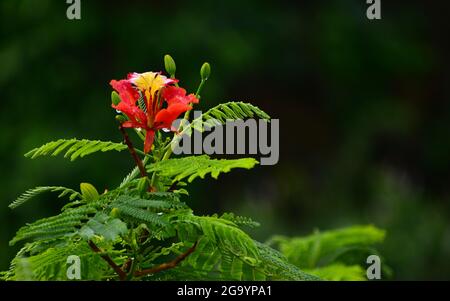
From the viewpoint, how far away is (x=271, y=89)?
9.89m

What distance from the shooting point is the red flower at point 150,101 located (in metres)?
1.49

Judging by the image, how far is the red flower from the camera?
1.49 meters

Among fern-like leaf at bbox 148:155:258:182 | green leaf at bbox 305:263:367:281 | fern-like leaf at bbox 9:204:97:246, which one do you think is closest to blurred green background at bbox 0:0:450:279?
green leaf at bbox 305:263:367:281

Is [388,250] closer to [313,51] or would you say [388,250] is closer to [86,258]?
[86,258]

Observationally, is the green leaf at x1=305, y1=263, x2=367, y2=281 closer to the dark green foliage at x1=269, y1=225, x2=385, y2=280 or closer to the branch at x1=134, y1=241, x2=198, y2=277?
the dark green foliage at x1=269, y1=225, x2=385, y2=280

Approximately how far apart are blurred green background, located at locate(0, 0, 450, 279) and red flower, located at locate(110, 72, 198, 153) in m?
3.96

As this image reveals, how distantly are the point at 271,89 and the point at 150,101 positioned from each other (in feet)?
27.6

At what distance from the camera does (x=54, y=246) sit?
1.27m

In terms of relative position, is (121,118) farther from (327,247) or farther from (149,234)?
(327,247)

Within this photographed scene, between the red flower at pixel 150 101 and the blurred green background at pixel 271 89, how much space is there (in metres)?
3.96

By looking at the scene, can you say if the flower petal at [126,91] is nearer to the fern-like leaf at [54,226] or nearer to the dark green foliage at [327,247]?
the fern-like leaf at [54,226]

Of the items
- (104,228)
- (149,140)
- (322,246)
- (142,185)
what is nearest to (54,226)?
(104,228)
